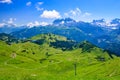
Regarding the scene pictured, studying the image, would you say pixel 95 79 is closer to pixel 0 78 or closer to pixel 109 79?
pixel 109 79

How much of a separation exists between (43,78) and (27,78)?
3.98 metres

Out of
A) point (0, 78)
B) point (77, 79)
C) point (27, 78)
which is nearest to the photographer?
point (0, 78)

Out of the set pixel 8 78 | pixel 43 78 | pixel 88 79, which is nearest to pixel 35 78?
pixel 43 78

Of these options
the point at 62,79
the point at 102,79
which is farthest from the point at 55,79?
the point at 102,79

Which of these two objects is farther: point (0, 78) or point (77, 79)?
point (77, 79)

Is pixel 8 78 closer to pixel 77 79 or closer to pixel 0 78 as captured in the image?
pixel 0 78

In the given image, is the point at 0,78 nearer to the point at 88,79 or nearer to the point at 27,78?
the point at 27,78

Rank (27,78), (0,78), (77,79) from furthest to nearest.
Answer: (77,79) → (27,78) → (0,78)

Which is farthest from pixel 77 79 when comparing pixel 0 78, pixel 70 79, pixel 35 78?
pixel 0 78

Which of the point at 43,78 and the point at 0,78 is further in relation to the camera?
the point at 43,78

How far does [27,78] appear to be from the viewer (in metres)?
47.5

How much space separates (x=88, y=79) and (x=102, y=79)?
287 cm

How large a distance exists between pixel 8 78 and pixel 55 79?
32.1 ft

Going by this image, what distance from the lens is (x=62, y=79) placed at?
168 ft
